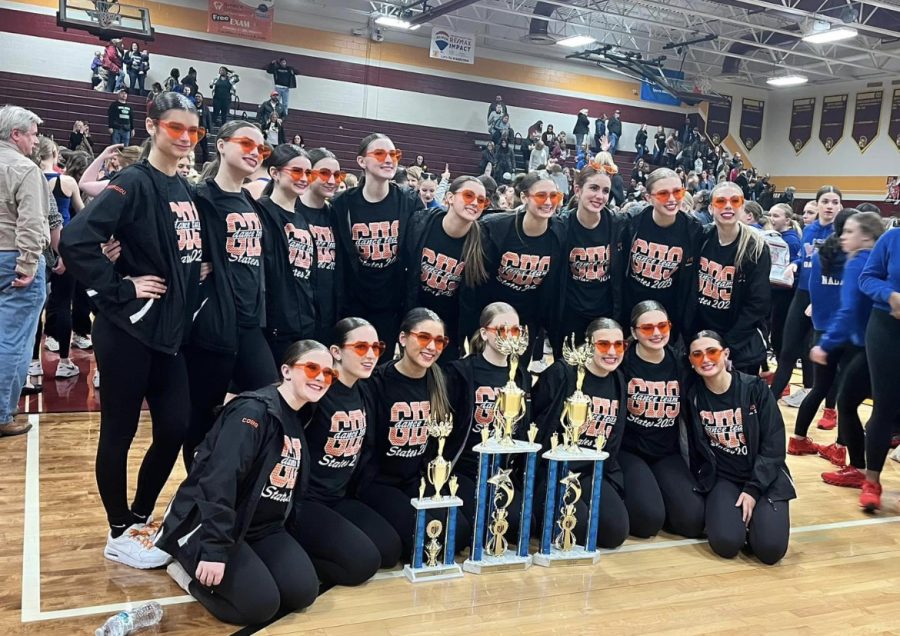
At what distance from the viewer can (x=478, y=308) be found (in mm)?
4148

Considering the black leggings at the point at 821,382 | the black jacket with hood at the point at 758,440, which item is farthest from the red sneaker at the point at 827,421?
the black jacket with hood at the point at 758,440

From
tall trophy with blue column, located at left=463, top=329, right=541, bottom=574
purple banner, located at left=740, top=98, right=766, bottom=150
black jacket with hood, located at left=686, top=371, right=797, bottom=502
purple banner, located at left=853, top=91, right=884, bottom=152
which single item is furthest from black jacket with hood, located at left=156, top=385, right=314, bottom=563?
purple banner, located at left=740, top=98, right=766, bottom=150

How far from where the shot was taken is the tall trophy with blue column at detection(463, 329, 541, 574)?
342cm

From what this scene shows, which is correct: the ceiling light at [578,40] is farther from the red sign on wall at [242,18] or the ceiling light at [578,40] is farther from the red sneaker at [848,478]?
the red sneaker at [848,478]

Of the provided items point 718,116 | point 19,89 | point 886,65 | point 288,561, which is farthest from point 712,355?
point 718,116

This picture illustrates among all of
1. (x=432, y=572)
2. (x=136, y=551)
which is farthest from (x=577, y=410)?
(x=136, y=551)

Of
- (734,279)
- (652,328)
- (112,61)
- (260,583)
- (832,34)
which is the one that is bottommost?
(260,583)

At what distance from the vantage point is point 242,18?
62.8ft

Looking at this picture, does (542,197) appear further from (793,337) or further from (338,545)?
(793,337)

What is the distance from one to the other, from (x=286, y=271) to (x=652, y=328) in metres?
1.88

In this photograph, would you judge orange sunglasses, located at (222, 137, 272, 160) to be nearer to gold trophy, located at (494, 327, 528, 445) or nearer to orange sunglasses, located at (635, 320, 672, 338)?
gold trophy, located at (494, 327, 528, 445)

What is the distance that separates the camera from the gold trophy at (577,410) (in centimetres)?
363

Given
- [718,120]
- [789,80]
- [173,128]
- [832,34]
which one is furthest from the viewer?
[718,120]

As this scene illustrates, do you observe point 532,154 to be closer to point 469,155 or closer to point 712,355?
point 469,155
